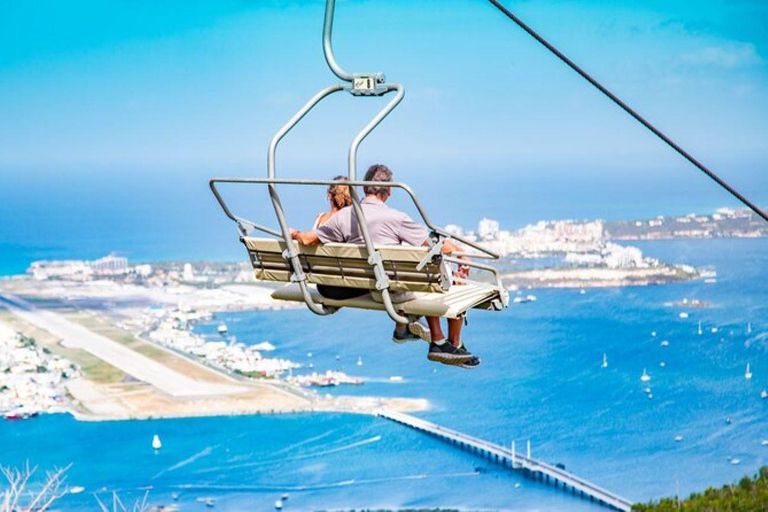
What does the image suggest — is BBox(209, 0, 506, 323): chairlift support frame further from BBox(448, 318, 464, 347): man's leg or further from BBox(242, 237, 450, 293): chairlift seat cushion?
BBox(448, 318, 464, 347): man's leg

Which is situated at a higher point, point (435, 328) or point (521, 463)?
point (435, 328)

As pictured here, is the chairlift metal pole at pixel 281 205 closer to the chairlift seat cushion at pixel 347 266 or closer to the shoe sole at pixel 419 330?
the chairlift seat cushion at pixel 347 266

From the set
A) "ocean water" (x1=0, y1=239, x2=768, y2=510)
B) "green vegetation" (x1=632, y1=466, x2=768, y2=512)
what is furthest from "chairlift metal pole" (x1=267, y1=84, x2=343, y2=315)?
"ocean water" (x1=0, y1=239, x2=768, y2=510)

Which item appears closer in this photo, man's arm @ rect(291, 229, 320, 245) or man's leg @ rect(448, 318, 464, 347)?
man's arm @ rect(291, 229, 320, 245)

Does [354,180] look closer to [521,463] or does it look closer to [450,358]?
[450,358]

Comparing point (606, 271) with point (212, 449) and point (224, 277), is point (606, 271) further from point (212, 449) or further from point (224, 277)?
point (212, 449)

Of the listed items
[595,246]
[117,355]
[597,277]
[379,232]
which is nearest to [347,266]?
[379,232]
